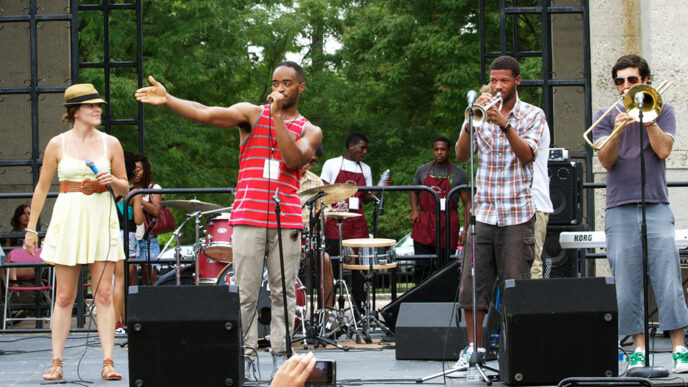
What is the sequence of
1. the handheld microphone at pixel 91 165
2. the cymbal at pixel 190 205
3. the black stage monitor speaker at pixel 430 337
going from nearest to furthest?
the handheld microphone at pixel 91 165 < the black stage monitor speaker at pixel 430 337 < the cymbal at pixel 190 205

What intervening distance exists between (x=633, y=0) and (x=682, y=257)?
3.25 metres

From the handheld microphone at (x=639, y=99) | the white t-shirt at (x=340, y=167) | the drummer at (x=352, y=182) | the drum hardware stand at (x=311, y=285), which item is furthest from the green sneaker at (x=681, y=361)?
the white t-shirt at (x=340, y=167)

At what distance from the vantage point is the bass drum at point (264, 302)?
8.59 m

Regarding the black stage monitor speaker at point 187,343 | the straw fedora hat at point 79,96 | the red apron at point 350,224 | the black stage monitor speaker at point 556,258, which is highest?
the straw fedora hat at point 79,96

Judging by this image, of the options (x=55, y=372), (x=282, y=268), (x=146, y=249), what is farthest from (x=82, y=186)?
(x=146, y=249)

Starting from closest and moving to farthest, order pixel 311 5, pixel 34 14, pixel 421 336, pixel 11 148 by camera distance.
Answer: pixel 421 336, pixel 34 14, pixel 11 148, pixel 311 5

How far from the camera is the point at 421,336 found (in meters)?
7.76

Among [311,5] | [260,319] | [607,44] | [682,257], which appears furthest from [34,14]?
[311,5]

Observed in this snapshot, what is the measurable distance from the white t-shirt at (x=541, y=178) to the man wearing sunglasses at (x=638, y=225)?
0.41 meters

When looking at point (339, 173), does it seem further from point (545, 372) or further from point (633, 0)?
point (545, 372)

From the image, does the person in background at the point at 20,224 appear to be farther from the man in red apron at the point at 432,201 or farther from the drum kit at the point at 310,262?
the man in red apron at the point at 432,201

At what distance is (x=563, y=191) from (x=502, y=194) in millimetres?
2261

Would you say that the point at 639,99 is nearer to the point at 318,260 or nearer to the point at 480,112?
the point at 480,112

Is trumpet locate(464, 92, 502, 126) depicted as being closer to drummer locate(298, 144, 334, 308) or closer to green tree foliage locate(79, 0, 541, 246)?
drummer locate(298, 144, 334, 308)
